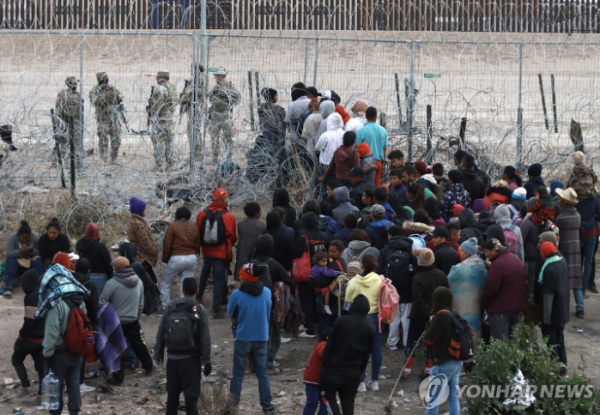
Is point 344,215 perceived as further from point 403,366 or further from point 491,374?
point 491,374

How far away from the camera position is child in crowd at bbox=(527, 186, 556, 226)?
9461mm

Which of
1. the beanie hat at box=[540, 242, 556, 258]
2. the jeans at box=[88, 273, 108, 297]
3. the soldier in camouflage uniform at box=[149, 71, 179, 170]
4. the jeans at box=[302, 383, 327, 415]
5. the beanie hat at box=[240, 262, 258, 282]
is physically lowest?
the jeans at box=[302, 383, 327, 415]

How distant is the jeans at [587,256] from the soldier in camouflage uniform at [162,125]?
5605 mm

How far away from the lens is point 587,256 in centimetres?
1044

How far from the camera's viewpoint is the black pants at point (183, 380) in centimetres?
695

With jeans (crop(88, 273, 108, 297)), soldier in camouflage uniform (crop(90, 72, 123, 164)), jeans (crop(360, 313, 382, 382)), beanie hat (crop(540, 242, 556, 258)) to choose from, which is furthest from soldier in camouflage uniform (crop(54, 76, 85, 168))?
beanie hat (crop(540, 242, 556, 258))

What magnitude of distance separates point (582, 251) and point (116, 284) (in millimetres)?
5601

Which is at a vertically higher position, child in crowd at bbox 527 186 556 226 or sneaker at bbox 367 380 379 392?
child in crowd at bbox 527 186 556 226

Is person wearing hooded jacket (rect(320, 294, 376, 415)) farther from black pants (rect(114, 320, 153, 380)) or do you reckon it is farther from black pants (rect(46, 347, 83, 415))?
black pants (rect(114, 320, 153, 380))

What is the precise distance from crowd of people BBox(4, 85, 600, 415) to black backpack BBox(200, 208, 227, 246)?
1cm

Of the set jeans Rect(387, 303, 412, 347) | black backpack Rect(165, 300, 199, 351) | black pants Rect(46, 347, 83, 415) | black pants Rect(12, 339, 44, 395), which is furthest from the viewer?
jeans Rect(387, 303, 412, 347)

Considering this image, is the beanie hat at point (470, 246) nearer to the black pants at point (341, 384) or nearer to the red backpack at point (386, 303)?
the red backpack at point (386, 303)

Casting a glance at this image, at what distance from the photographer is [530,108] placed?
1396cm

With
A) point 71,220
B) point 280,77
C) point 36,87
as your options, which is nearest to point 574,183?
point 280,77
